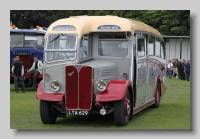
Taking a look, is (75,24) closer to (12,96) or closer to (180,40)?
(12,96)

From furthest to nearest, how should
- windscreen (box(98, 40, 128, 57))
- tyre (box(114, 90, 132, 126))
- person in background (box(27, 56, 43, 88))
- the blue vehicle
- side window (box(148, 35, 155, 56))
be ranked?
the blue vehicle < person in background (box(27, 56, 43, 88)) < side window (box(148, 35, 155, 56)) < windscreen (box(98, 40, 128, 57)) < tyre (box(114, 90, 132, 126))

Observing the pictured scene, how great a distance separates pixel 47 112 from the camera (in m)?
14.4

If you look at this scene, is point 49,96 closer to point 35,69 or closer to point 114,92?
point 114,92

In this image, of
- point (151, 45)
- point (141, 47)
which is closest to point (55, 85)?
point (141, 47)

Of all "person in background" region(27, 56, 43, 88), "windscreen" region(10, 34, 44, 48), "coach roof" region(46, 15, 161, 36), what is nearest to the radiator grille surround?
"coach roof" region(46, 15, 161, 36)

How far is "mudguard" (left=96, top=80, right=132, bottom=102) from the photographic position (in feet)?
44.9

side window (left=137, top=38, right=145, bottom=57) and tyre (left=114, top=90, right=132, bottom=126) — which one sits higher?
side window (left=137, top=38, right=145, bottom=57)

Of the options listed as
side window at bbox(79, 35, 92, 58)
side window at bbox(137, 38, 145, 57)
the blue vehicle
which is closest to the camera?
side window at bbox(79, 35, 92, 58)

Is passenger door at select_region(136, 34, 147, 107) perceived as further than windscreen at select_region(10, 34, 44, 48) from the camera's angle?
No

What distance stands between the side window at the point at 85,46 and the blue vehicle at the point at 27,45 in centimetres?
1092

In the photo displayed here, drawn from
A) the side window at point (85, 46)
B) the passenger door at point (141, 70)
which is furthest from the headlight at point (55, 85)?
the passenger door at point (141, 70)

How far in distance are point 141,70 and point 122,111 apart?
97.6 inches

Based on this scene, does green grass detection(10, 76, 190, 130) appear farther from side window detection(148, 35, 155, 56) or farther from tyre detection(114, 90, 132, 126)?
side window detection(148, 35, 155, 56)

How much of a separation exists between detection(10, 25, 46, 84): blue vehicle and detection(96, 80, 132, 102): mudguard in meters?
12.1
